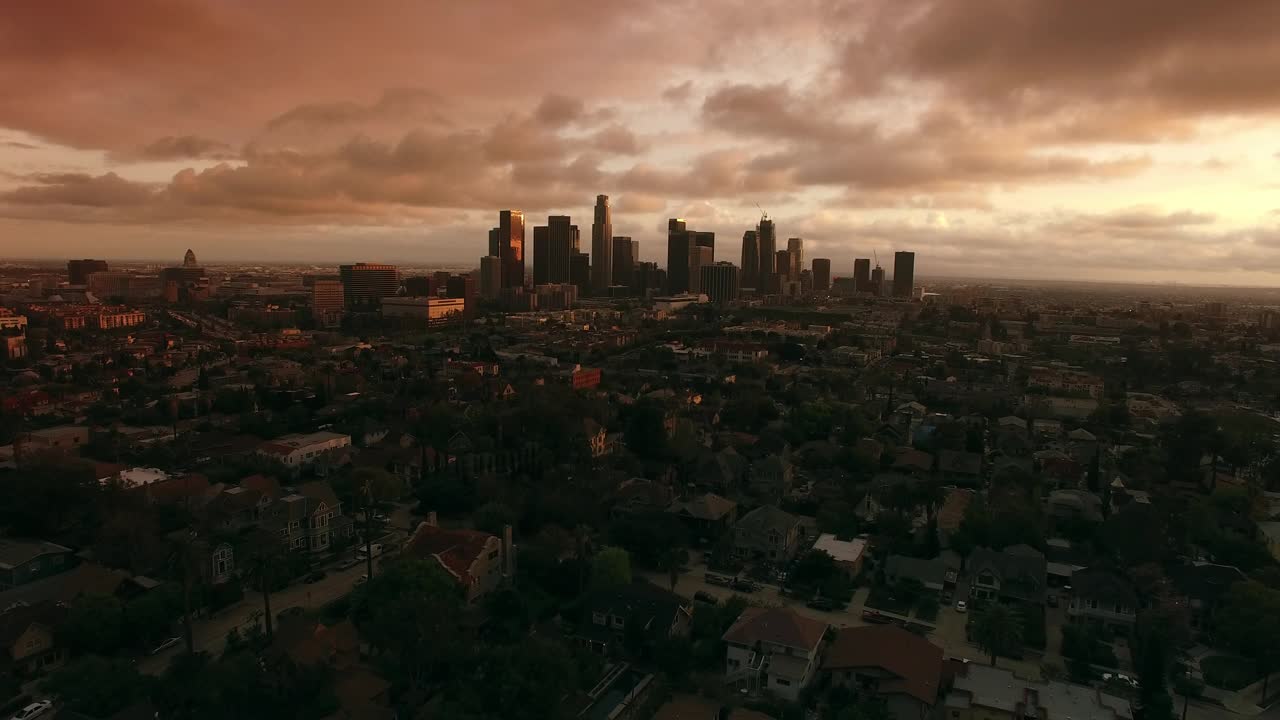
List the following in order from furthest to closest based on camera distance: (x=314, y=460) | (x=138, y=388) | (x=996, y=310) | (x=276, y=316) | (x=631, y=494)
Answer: (x=996, y=310), (x=276, y=316), (x=138, y=388), (x=314, y=460), (x=631, y=494)

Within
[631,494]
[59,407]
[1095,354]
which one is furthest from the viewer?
[1095,354]

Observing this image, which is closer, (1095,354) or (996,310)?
(1095,354)

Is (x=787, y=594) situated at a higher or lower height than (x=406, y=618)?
lower

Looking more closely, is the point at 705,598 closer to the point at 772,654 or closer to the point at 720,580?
the point at 720,580

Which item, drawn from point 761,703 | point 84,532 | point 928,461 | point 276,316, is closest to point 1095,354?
point 928,461

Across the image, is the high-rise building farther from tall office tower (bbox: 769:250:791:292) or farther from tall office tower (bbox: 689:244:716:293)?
tall office tower (bbox: 769:250:791:292)

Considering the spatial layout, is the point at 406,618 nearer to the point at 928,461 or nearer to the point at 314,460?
the point at 314,460
